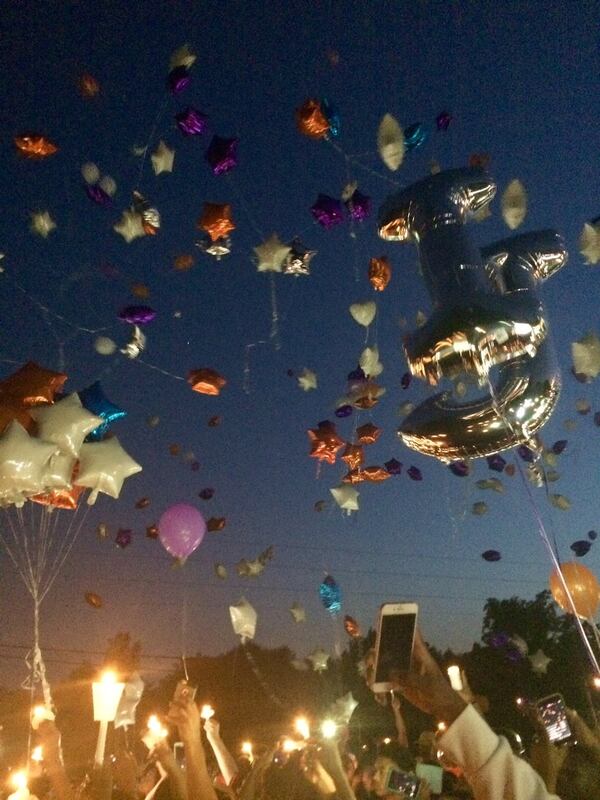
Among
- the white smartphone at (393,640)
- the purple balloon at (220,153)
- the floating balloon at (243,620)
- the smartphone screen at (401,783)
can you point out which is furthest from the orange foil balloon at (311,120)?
the floating balloon at (243,620)

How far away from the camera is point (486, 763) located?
1.61 m

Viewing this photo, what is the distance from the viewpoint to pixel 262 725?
94.4ft

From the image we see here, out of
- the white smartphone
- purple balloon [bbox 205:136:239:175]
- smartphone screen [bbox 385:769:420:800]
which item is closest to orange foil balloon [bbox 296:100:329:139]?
purple balloon [bbox 205:136:239:175]

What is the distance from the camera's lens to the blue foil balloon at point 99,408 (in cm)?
438

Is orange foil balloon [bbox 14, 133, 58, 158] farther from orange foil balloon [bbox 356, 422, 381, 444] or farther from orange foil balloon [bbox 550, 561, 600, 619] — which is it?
orange foil balloon [bbox 550, 561, 600, 619]

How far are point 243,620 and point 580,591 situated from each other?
477 centimetres

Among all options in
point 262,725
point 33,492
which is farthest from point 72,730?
point 33,492

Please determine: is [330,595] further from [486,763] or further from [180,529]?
[486,763]

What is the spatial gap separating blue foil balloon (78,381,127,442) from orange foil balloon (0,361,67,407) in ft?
0.83

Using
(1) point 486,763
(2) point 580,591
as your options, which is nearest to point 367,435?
(2) point 580,591

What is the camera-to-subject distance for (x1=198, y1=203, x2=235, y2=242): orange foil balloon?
5.79 m

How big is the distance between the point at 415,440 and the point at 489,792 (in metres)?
2.57

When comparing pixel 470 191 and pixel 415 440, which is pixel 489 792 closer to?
pixel 415 440

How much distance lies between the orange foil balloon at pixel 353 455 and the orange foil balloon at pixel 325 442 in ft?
0.30
